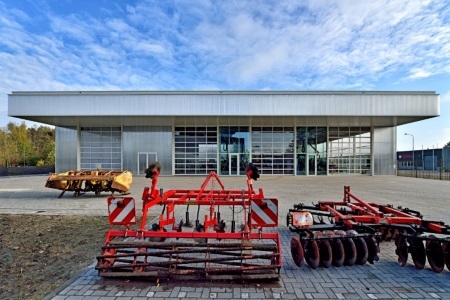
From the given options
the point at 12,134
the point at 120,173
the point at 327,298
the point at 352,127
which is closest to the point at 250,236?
the point at 327,298

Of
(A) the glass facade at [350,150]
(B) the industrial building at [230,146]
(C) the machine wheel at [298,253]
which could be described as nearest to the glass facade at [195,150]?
(B) the industrial building at [230,146]

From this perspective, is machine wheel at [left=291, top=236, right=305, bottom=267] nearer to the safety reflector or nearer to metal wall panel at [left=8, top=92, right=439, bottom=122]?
the safety reflector

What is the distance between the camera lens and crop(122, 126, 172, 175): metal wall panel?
85.9 feet

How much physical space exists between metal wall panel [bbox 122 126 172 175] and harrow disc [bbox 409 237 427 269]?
2369 centimetres

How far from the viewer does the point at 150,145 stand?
26.2m

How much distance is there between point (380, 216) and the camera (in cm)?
503

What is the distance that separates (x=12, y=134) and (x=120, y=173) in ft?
156

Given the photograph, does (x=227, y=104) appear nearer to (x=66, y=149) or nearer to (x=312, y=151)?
(x=312, y=151)

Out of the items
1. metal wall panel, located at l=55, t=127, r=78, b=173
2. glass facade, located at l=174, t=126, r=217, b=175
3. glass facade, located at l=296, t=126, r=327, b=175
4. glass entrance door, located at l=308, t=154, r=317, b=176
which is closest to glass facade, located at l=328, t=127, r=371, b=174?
glass facade, located at l=296, t=126, r=327, b=175

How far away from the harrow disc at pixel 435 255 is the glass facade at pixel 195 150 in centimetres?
2300

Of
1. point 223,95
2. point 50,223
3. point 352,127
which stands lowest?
point 50,223

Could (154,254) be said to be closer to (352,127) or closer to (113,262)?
(113,262)

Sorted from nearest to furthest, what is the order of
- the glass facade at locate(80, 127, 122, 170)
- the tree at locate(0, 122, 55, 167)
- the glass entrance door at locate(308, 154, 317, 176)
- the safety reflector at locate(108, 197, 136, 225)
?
the safety reflector at locate(108, 197, 136, 225) → the glass facade at locate(80, 127, 122, 170) → the glass entrance door at locate(308, 154, 317, 176) → the tree at locate(0, 122, 55, 167)

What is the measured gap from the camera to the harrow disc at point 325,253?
12.9 feet
